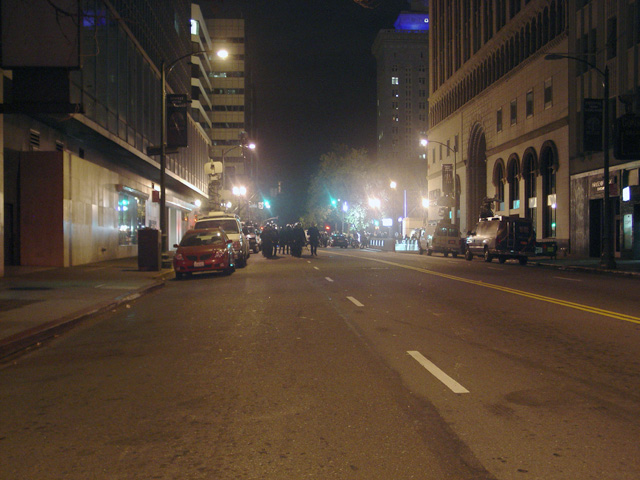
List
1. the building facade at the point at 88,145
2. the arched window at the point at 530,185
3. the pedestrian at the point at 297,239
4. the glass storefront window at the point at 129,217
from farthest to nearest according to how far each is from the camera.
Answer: the arched window at the point at 530,185 < the pedestrian at the point at 297,239 < the glass storefront window at the point at 129,217 < the building facade at the point at 88,145

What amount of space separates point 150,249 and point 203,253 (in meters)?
3.54

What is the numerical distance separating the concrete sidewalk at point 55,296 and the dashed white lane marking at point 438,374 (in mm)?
5651

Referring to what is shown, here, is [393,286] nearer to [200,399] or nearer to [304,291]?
[304,291]

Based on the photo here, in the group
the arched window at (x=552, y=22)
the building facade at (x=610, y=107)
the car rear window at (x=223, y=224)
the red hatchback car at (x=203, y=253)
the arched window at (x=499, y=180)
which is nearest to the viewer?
the red hatchback car at (x=203, y=253)

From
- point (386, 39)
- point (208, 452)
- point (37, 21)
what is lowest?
point (208, 452)

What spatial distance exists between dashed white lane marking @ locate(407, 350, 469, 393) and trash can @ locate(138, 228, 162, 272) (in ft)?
58.8

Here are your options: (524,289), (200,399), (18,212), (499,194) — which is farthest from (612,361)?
(499,194)

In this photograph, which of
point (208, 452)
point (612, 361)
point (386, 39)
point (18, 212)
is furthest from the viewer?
point (386, 39)

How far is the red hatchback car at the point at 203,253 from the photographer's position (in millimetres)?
21812

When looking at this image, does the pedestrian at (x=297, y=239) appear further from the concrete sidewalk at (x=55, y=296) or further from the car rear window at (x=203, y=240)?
the car rear window at (x=203, y=240)

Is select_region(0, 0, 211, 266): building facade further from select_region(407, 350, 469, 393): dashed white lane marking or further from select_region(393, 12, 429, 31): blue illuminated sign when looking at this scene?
select_region(393, 12, 429, 31): blue illuminated sign

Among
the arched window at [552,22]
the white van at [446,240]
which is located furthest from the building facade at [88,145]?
the arched window at [552,22]

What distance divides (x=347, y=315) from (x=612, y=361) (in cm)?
519

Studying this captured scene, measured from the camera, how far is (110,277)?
21.3 metres
